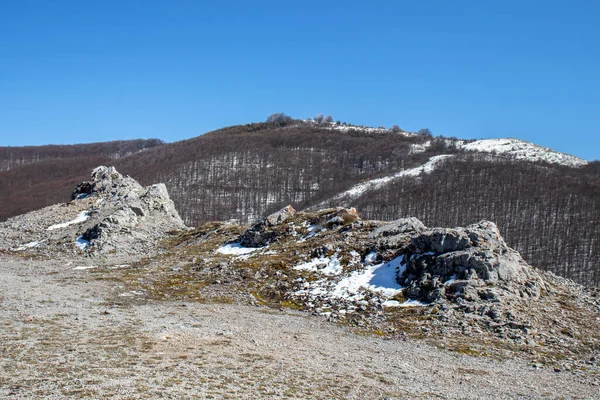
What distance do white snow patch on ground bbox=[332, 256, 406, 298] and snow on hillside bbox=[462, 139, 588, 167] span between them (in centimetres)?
15621

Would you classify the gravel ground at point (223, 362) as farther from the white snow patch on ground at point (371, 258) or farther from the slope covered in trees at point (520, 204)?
the slope covered in trees at point (520, 204)

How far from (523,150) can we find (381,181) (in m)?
65.8

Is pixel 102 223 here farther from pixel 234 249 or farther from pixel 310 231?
pixel 310 231

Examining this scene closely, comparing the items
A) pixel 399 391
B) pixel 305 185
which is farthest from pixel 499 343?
pixel 305 185

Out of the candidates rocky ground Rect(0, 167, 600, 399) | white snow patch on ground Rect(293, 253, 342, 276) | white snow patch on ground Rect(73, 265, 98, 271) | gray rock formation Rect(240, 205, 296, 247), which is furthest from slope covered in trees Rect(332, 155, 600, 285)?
white snow patch on ground Rect(73, 265, 98, 271)

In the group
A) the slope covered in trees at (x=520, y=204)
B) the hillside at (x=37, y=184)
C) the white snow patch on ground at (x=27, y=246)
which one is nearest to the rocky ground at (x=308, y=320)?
Result: the white snow patch on ground at (x=27, y=246)

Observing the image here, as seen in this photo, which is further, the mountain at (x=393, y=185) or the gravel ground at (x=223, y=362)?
the mountain at (x=393, y=185)

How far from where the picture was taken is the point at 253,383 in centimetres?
1245

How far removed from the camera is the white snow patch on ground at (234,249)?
1483 inches

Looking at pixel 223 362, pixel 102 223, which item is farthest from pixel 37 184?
pixel 223 362

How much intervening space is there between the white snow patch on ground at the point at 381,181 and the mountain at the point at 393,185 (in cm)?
48

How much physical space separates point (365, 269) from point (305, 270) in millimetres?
4009

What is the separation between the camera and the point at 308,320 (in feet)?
71.3

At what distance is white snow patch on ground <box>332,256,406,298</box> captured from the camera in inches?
969
